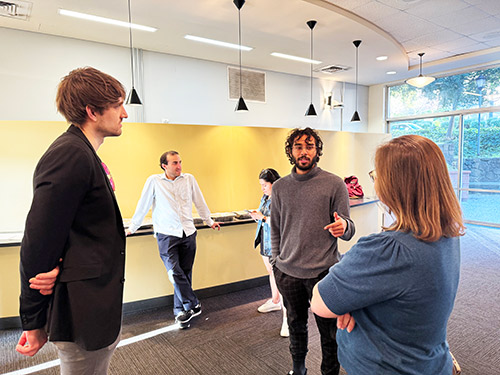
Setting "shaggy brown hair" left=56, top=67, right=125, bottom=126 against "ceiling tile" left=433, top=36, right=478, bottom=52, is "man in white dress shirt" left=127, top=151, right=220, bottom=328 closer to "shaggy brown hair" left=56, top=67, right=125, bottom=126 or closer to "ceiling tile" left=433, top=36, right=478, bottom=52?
"shaggy brown hair" left=56, top=67, right=125, bottom=126

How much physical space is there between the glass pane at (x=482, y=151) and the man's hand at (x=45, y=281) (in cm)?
841

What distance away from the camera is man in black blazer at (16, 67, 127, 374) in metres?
1.10

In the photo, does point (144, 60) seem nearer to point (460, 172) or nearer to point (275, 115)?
point (275, 115)

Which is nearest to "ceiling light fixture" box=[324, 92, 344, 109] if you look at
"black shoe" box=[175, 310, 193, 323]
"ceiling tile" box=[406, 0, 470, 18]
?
"ceiling tile" box=[406, 0, 470, 18]

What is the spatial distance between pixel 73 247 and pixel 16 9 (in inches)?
155

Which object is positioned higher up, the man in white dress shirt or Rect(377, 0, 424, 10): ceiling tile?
Rect(377, 0, 424, 10): ceiling tile

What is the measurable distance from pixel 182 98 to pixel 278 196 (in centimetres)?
420

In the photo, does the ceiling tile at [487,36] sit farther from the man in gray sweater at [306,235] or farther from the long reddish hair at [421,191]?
the long reddish hair at [421,191]

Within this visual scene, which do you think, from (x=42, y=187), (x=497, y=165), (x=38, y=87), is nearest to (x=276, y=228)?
(x=42, y=187)

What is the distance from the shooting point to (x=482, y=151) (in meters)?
7.39

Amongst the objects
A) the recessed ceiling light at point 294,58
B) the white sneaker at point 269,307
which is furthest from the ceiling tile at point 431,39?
the white sneaker at point 269,307

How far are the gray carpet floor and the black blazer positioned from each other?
1557 mm

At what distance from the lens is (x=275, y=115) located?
7.10 meters

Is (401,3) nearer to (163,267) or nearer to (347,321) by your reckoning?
(163,267)
